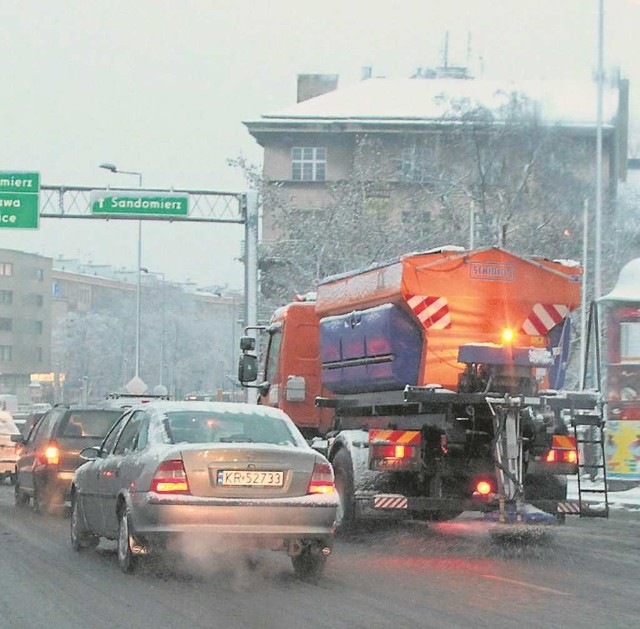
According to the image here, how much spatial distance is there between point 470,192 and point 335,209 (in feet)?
14.9

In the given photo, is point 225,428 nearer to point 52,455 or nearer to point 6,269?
point 52,455

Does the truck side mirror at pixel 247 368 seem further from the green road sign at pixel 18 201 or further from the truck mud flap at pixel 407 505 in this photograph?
the green road sign at pixel 18 201

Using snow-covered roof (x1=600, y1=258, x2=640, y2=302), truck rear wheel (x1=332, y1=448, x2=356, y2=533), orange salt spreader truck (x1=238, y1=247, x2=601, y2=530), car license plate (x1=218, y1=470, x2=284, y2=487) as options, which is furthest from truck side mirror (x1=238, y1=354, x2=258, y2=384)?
car license plate (x1=218, y1=470, x2=284, y2=487)

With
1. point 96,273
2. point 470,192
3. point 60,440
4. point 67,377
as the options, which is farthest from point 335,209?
point 96,273

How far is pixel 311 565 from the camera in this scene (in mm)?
11234

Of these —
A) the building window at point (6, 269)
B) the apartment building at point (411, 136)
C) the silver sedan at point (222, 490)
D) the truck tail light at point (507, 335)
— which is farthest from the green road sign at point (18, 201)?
the building window at point (6, 269)

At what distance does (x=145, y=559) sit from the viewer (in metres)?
12.1

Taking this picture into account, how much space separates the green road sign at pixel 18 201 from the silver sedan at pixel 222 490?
2770 centimetres

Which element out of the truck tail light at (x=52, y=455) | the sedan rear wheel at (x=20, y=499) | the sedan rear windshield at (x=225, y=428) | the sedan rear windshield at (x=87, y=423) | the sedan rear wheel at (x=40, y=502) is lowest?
the sedan rear wheel at (x=20, y=499)

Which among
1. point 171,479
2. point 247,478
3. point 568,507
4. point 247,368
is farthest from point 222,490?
point 247,368

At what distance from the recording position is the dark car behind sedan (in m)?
18.8

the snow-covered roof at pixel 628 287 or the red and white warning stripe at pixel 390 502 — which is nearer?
the red and white warning stripe at pixel 390 502

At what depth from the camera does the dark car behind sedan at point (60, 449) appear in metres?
18.8

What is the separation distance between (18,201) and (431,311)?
25587 mm
